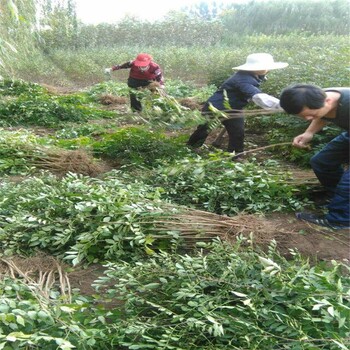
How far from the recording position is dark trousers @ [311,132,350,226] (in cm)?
291

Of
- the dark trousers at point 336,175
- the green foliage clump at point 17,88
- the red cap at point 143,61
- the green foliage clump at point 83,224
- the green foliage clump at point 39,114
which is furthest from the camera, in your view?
the green foliage clump at point 17,88

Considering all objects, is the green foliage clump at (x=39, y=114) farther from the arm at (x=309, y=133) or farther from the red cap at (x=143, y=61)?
the arm at (x=309, y=133)

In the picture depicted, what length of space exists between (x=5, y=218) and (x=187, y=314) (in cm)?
188

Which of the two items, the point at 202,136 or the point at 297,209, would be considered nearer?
the point at 297,209

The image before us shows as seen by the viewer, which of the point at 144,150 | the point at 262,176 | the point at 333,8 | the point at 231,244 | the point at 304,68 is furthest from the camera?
the point at 333,8

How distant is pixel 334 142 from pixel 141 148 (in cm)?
232

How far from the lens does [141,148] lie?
477cm

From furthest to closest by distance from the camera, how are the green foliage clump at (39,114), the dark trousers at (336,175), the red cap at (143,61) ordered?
the green foliage clump at (39,114) < the red cap at (143,61) < the dark trousers at (336,175)

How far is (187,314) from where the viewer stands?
188 centimetres

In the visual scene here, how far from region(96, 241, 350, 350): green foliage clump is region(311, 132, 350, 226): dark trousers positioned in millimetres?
909

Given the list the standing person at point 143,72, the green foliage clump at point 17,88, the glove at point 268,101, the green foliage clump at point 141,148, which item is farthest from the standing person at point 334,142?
the green foliage clump at point 17,88

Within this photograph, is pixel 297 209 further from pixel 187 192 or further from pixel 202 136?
pixel 202 136

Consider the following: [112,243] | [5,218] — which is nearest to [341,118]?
[112,243]

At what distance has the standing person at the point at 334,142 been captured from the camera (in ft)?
9.04
